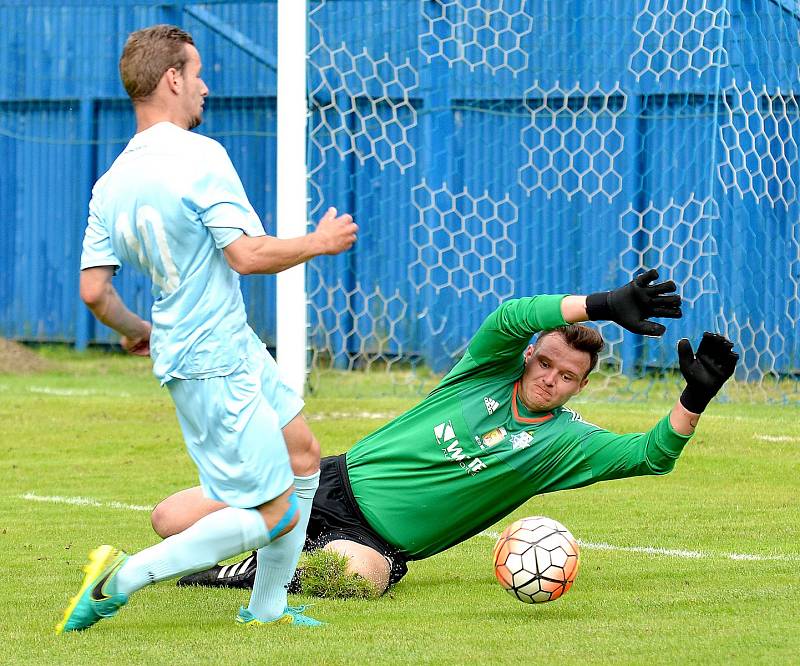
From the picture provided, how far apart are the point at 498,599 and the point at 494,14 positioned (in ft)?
26.7

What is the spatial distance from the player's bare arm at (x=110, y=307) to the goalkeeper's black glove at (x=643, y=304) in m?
1.45

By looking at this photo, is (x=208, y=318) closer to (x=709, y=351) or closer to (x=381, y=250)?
(x=709, y=351)

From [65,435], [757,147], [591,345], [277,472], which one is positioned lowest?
[65,435]

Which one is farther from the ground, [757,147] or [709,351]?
[757,147]

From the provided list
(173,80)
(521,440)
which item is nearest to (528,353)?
(521,440)

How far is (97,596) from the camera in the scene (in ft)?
14.3

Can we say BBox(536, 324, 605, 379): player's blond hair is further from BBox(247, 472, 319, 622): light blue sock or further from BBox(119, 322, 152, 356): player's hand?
BBox(119, 322, 152, 356): player's hand

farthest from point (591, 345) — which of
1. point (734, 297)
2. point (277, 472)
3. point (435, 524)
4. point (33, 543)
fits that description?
point (734, 297)

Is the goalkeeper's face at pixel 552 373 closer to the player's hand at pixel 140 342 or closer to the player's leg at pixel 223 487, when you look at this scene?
the player's leg at pixel 223 487

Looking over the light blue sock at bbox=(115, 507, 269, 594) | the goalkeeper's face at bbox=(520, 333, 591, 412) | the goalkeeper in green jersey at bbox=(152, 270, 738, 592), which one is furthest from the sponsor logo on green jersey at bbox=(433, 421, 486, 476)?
the light blue sock at bbox=(115, 507, 269, 594)

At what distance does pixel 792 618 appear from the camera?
4547 millimetres

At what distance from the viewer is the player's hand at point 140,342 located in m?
4.42

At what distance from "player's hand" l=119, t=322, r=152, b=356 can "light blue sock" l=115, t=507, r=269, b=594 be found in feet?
1.96

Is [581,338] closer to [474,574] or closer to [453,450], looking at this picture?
[453,450]
